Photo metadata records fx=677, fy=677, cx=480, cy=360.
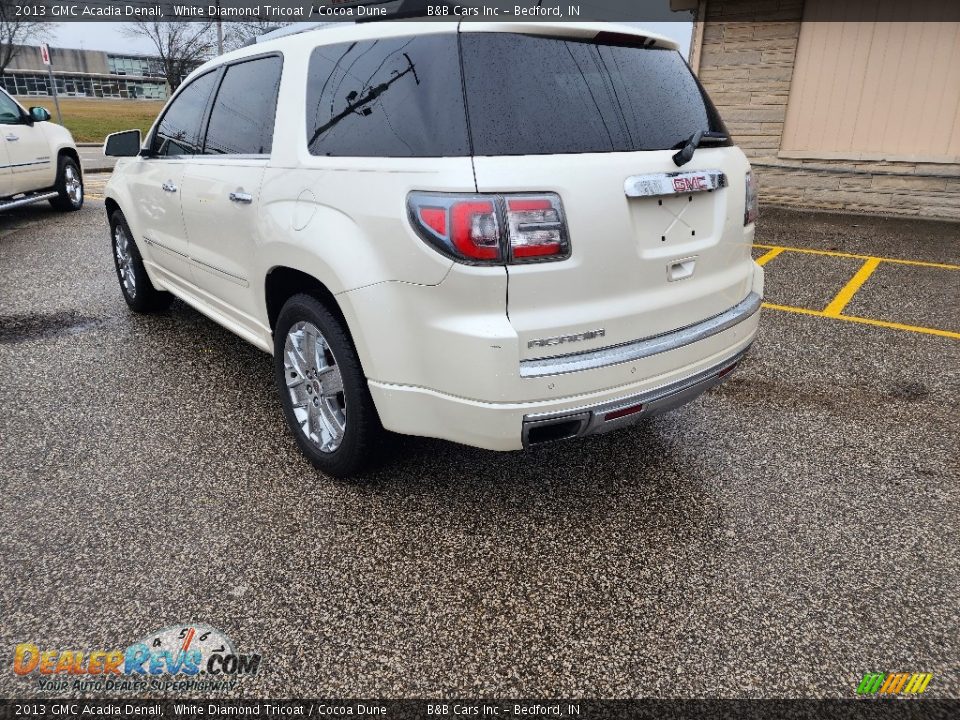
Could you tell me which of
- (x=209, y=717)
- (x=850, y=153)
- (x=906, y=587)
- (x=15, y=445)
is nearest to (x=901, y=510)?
(x=906, y=587)

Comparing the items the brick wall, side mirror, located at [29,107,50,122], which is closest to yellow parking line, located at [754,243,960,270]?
the brick wall

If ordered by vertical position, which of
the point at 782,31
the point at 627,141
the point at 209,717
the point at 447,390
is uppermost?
the point at 782,31

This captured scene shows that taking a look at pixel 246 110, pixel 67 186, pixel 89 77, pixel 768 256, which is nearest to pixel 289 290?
pixel 246 110

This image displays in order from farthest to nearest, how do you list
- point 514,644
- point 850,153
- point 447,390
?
1. point 850,153
2. point 447,390
3. point 514,644

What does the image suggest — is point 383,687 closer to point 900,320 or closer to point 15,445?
point 15,445

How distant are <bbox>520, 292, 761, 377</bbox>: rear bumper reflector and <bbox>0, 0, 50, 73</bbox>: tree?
4010 centimetres

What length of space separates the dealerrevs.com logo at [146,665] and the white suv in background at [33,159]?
839 centimetres

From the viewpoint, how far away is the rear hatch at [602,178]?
220cm

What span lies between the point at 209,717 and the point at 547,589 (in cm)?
112

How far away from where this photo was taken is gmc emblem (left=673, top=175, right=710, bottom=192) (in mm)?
2473

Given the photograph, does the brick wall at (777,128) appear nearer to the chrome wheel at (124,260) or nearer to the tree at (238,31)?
the chrome wheel at (124,260)

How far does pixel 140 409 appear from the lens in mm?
3703

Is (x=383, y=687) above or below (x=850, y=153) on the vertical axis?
below

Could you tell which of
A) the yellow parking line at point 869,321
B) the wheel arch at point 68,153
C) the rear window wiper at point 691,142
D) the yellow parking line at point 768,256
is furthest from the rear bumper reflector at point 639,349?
the wheel arch at point 68,153
